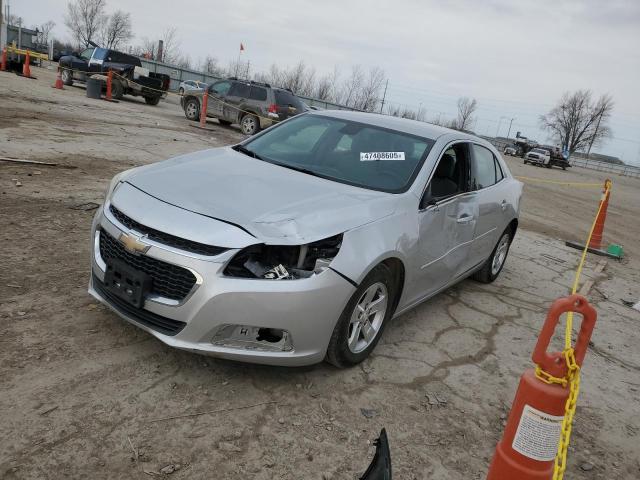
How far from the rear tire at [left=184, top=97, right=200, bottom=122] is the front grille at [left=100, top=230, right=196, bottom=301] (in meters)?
17.5

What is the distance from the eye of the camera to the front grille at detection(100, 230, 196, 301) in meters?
2.82

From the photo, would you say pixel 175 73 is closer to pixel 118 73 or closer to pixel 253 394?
pixel 118 73

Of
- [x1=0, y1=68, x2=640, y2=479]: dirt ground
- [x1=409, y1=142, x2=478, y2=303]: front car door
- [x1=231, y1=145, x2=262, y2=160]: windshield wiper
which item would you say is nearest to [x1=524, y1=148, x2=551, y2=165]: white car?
[x1=0, y1=68, x2=640, y2=479]: dirt ground

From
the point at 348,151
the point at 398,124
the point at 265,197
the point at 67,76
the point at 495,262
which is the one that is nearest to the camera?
the point at 265,197

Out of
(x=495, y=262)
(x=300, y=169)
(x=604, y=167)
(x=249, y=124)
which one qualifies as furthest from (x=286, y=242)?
(x=604, y=167)

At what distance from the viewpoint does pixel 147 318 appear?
2963 millimetres

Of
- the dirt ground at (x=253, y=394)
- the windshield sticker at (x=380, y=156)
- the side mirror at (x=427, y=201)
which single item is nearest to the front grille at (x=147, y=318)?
the dirt ground at (x=253, y=394)

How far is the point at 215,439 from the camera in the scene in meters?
2.60

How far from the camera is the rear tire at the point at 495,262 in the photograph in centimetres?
562

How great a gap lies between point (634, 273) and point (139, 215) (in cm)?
770

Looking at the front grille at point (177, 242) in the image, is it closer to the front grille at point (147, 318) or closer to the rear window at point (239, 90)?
the front grille at point (147, 318)

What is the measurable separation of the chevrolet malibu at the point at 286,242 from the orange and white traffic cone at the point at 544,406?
1314 millimetres

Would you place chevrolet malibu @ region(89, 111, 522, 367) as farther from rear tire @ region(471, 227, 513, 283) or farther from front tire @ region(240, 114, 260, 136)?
front tire @ region(240, 114, 260, 136)

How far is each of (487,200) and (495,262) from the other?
46.0 inches
